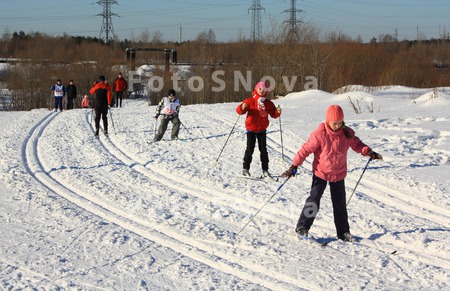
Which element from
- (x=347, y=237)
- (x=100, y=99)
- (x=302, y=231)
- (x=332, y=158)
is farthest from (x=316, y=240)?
(x=100, y=99)

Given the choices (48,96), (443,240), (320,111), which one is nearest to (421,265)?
(443,240)

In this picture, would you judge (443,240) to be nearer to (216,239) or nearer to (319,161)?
(319,161)

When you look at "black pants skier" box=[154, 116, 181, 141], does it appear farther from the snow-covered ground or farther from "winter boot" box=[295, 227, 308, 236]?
"winter boot" box=[295, 227, 308, 236]

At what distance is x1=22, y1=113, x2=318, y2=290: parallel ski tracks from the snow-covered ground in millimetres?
19

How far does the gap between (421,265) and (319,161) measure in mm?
1483

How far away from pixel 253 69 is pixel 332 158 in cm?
3166

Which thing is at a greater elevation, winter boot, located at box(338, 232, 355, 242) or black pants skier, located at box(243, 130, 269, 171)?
black pants skier, located at box(243, 130, 269, 171)

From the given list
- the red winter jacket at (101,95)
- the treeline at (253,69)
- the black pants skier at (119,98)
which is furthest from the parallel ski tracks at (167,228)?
the treeline at (253,69)

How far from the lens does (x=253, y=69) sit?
1462 inches

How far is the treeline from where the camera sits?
3105 centimetres

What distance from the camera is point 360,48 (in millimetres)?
35062

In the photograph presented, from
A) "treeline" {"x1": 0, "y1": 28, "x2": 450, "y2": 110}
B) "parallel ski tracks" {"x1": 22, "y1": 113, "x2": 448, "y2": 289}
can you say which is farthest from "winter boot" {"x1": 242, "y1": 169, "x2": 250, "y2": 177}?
"treeline" {"x1": 0, "y1": 28, "x2": 450, "y2": 110}

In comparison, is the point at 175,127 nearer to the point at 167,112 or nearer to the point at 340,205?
the point at 167,112

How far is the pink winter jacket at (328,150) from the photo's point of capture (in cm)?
590
